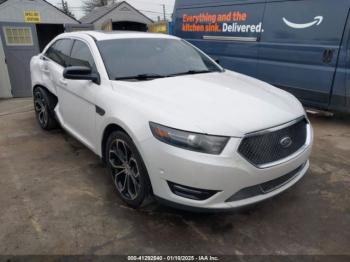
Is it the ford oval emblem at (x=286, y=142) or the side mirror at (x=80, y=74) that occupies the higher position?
the side mirror at (x=80, y=74)

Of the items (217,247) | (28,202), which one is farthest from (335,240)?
(28,202)

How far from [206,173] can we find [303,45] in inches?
148

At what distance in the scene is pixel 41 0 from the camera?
40.6 feet

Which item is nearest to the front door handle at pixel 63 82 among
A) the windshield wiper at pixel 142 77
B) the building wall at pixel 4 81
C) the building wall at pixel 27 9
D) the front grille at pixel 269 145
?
the windshield wiper at pixel 142 77

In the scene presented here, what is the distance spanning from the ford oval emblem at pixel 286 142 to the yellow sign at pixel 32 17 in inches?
493

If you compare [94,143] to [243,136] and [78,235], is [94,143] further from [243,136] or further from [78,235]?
[243,136]

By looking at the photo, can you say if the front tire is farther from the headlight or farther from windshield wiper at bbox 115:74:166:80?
windshield wiper at bbox 115:74:166:80

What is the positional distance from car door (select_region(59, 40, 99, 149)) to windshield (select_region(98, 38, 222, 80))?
23 cm

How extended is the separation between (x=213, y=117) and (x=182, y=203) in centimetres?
69

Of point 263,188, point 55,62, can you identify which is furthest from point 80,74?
point 263,188

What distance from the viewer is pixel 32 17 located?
12.4 m

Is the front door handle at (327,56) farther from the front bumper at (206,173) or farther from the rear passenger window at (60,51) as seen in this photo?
the rear passenger window at (60,51)

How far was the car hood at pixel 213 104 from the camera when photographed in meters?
2.26


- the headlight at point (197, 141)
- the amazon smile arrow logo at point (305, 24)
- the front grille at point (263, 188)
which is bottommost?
the front grille at point (263, 188)
